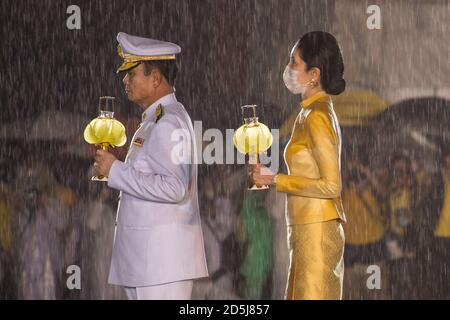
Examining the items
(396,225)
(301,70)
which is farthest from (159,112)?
(396,225)

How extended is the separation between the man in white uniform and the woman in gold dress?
1.56ft

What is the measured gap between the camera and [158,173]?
14.3ft

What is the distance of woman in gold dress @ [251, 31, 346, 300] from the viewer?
4.49 metres

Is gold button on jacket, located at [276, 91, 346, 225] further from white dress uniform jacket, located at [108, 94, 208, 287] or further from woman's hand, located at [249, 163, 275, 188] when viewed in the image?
white dress uniform jacket, located at [108, 94, 208, 287]

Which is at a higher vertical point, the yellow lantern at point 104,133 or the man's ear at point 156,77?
the man's ear at point 156,77

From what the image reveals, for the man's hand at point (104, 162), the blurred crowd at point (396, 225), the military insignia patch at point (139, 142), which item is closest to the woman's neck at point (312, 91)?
the military insignia patch at point (139, 142)

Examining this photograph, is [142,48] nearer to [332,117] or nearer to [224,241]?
[332,117]

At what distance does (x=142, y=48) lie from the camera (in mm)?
4539

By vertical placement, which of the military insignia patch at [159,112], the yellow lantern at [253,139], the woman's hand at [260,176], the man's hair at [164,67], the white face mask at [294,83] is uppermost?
the man's hair at [164,67]

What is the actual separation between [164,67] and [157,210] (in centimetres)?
72

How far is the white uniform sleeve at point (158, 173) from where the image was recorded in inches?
169

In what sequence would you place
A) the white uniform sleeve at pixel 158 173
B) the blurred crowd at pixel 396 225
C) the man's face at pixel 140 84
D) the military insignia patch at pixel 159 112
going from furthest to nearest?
the blurred crowd at pixel 396 225 < the man's face at pixel 140 84 < the military insignia patch at pixel 159 112 < the white uniform sleeve at pixel 158 173

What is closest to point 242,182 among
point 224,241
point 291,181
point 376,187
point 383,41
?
point 224,241

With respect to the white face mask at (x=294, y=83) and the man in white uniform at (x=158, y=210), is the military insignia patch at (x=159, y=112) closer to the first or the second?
the man in white uniform at (x=158, y=210)
